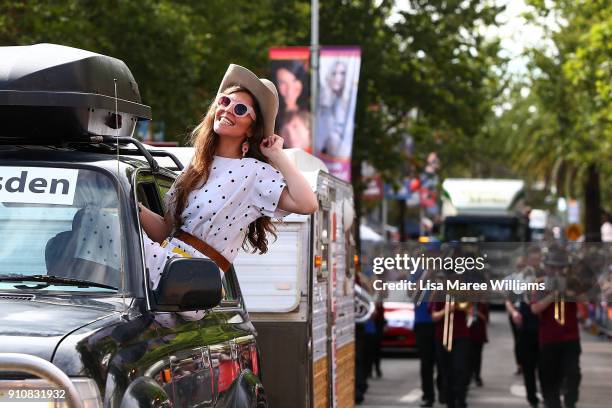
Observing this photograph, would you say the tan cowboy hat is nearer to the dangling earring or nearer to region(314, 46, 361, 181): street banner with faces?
the dangling earring

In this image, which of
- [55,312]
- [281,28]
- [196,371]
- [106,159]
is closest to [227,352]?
[196,371]

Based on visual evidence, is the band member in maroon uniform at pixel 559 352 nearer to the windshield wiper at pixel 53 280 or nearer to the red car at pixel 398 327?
the red car at pixel 398 327

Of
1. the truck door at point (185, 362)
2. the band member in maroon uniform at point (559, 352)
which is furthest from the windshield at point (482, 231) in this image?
the truck door at point (185, 362)

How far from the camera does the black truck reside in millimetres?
4723

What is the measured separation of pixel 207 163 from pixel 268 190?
1.04 feet

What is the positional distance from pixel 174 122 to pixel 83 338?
25.8 m

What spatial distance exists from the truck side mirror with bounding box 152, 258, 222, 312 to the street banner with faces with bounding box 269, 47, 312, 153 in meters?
23.7

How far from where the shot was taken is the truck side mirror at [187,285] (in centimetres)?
537

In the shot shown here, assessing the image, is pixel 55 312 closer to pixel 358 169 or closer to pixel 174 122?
pixel 174 122

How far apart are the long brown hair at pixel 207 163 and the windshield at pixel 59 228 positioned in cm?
59

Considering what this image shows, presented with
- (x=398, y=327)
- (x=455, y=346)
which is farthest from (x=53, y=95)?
(x=398, y=327)

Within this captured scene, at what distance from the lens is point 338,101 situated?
101 feet

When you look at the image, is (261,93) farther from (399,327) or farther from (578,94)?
(578,94)

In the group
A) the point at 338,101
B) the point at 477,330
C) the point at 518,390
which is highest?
the point at 338,101
